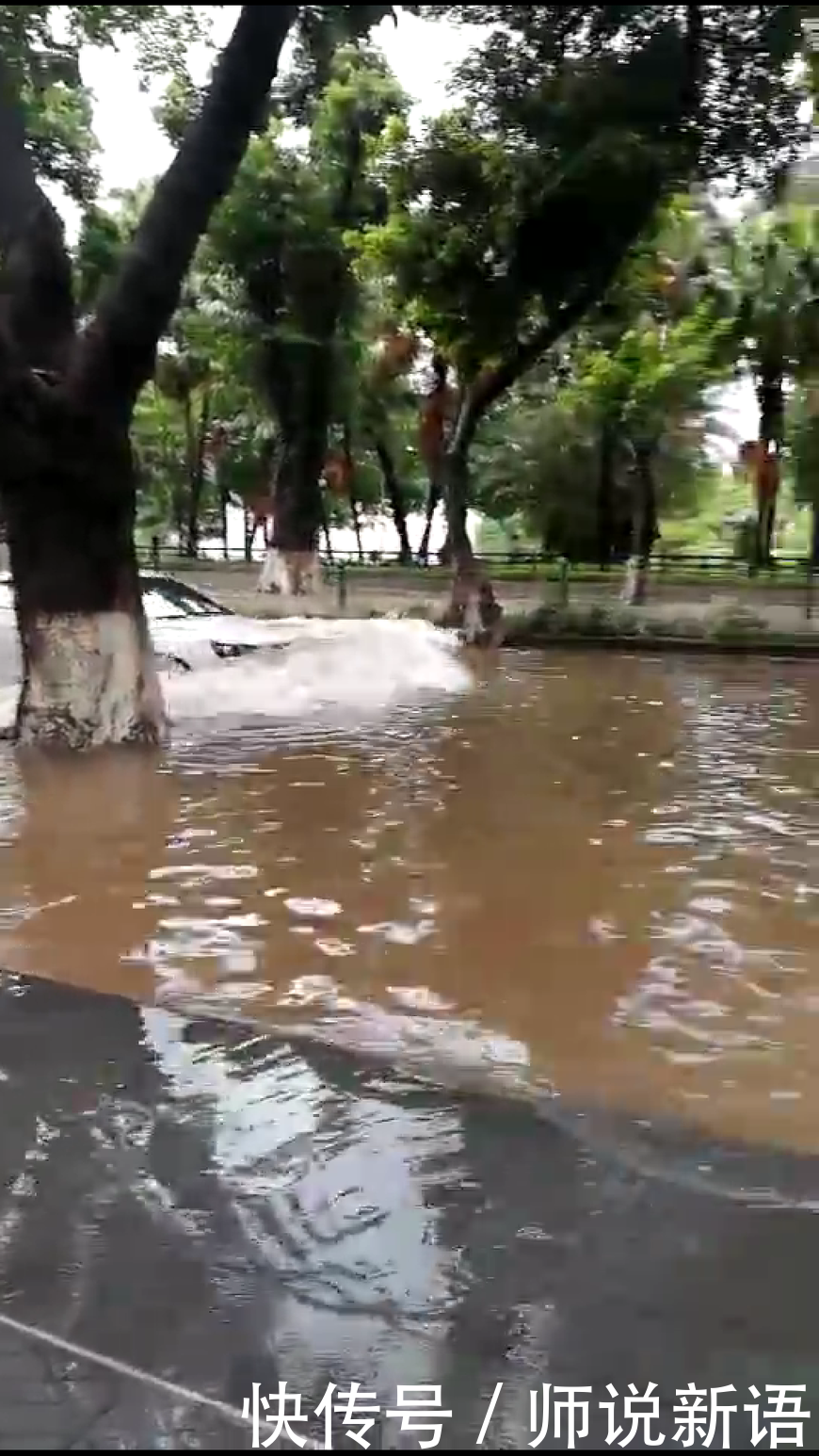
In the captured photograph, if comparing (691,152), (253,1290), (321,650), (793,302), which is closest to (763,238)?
(793,302)

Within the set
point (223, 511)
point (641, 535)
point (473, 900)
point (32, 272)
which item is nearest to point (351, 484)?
point (223, 511)

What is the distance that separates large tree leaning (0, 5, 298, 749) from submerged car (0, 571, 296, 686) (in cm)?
228

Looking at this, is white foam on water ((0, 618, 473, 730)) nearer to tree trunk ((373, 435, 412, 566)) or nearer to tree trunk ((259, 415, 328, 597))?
tree trunk ((259, 415, 328, 597))

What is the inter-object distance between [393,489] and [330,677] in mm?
19789

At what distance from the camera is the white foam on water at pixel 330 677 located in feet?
41.7

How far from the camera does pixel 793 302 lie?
2117cm

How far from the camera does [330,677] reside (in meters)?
14.6

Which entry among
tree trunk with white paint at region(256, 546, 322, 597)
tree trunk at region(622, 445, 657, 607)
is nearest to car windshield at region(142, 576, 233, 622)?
tree trunk with white paint at region(256, 546, 322, 597)

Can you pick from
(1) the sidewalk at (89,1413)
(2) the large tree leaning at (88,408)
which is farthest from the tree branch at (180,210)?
(1) the sidewalk at (89,1413)

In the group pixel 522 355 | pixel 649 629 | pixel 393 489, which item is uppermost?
pixel 522 355

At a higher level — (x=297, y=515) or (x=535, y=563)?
(x=297, y=515)

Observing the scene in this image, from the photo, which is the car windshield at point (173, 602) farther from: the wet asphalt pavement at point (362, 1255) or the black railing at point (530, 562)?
the wet asphalt pavement at point (362, 1255)

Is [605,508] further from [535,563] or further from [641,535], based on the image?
[641,535]

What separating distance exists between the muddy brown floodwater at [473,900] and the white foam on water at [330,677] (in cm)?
149
